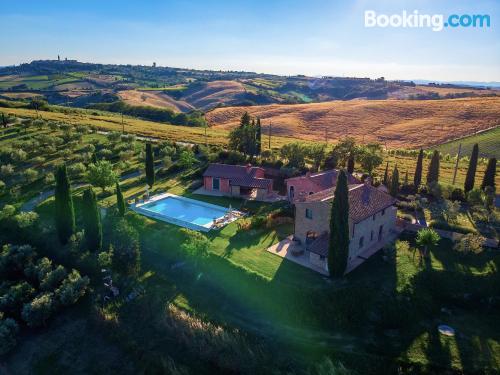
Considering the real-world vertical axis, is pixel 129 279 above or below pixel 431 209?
below

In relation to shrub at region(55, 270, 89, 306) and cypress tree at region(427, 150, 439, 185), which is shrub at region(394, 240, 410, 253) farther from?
shrub at region(55, 270, 89, 306)

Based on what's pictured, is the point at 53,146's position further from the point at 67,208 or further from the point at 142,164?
the point at 67,208

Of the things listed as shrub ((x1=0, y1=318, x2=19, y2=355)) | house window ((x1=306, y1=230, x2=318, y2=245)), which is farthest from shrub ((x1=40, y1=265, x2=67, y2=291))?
house window ((x1=306, y1=230, x2=318, y2=245))

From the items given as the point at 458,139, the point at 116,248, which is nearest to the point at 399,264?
the point at 116,248

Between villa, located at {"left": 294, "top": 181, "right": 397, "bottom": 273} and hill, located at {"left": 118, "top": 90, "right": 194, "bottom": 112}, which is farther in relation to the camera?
hill, located at {"left": 118, "top": 90, "right": 194, "bottom": 112}

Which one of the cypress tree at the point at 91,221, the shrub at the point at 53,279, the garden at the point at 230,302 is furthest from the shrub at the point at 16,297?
the cypress tree at the point at 91,221

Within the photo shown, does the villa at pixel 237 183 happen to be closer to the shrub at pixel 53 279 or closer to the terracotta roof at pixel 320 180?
the terracotta roof at pixel 320 180
